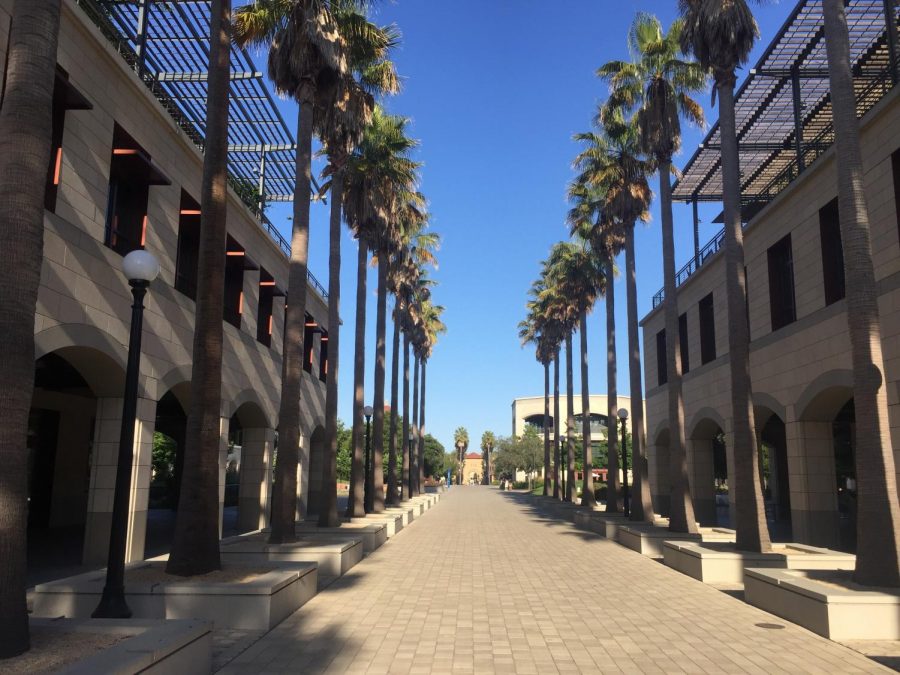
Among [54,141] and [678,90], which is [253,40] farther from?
[678,90]

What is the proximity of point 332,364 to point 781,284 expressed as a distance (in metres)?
14.3

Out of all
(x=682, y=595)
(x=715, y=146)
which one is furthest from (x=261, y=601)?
(x=715, y=146)

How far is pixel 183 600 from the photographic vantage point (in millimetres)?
8961

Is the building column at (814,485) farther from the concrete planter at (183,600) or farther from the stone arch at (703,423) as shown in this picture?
the concrete planter at (183,600)

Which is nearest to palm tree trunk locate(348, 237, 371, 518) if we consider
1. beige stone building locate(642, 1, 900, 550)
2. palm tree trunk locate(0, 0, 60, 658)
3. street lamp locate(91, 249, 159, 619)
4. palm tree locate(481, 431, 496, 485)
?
beige stone building locate(642, 1, 900, 550)

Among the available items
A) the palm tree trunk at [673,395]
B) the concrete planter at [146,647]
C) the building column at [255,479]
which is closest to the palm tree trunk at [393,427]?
the building column at [255,479]

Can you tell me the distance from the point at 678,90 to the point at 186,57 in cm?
1610

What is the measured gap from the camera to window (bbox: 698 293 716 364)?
27469 millimetres

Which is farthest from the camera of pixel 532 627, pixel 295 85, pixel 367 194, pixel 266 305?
pixel 266 305

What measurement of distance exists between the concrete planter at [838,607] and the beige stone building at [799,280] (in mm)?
6217

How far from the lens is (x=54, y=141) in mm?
12547

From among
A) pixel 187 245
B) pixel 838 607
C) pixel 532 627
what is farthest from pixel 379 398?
pixel 838 607

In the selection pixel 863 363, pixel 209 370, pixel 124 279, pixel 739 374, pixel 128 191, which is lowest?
pixel 209 370

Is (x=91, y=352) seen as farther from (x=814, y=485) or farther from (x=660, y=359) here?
(x=660, y=359)
